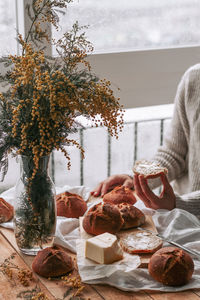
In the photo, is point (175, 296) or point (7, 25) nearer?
point (175, 296)

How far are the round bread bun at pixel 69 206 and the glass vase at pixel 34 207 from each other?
8.0 inches

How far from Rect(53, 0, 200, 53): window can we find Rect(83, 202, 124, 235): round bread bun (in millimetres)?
969

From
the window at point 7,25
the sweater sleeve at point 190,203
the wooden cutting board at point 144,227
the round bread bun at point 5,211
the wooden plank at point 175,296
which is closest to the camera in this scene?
the wooden plank at point 175,296

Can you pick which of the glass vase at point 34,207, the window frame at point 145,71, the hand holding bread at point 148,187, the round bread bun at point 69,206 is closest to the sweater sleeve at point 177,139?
the window frame at point 145,71

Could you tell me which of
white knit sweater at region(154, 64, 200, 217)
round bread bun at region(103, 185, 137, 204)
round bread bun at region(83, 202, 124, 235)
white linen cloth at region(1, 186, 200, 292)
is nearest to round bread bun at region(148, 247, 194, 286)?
white linen cloth at region(1, 186, 200, 292)

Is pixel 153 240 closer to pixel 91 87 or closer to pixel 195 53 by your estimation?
pixel 91 87

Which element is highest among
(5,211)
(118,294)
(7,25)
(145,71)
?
(7,25)

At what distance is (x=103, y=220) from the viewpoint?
4.07 ft

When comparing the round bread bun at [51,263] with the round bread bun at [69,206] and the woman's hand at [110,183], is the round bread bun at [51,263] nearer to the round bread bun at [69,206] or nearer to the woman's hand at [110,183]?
the round bread bun at [69,206]

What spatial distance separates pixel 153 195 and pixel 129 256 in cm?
37

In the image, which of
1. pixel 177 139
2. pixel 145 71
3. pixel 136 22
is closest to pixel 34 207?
pixel 177 139

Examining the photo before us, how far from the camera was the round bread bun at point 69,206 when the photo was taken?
4.61 ft

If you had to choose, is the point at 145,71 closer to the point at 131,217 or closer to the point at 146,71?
the point at 146,71

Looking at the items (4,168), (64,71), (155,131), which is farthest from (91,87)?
(155,131)
